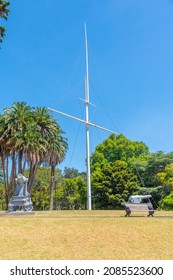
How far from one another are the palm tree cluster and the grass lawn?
24208 millimetres

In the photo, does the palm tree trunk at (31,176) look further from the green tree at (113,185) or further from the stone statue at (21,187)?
the stone statue at (21,187)

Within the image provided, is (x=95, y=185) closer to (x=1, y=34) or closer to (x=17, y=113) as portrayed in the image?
(x=17, y=113)

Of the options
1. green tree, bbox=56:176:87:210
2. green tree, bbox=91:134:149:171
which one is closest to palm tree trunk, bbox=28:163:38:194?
green tree, bbox=91:134:149:171

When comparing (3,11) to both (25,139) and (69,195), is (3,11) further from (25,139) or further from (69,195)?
(69,195)

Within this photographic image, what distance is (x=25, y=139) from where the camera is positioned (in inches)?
1505

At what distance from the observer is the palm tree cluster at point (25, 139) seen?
126 ft

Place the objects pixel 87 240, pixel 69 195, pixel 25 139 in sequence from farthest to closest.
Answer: pixel 69 195 < pixel 25 139 < pixel 87 240

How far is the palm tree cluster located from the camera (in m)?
38.4

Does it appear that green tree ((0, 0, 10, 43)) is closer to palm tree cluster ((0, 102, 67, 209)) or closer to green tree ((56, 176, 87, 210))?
palm tree cluster ((0, 102, 67, 209))

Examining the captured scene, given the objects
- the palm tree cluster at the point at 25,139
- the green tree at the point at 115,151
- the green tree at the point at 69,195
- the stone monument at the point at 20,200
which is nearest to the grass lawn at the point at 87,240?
the stone monument at the point at 20,200

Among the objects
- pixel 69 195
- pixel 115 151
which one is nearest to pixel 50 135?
pixel 115 151

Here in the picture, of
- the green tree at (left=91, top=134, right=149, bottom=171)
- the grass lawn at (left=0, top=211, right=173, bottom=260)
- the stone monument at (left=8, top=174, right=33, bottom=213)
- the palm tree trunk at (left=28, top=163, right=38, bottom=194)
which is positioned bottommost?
the grass lawn at (left=0, top=211, right=173, bottom=260)

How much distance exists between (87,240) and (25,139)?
2825 cm

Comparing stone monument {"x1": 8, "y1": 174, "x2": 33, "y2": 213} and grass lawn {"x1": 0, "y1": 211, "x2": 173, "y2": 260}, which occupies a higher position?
stone monument {"x1": 8, "y1": 174, "x2": 33, "y2": 213}
